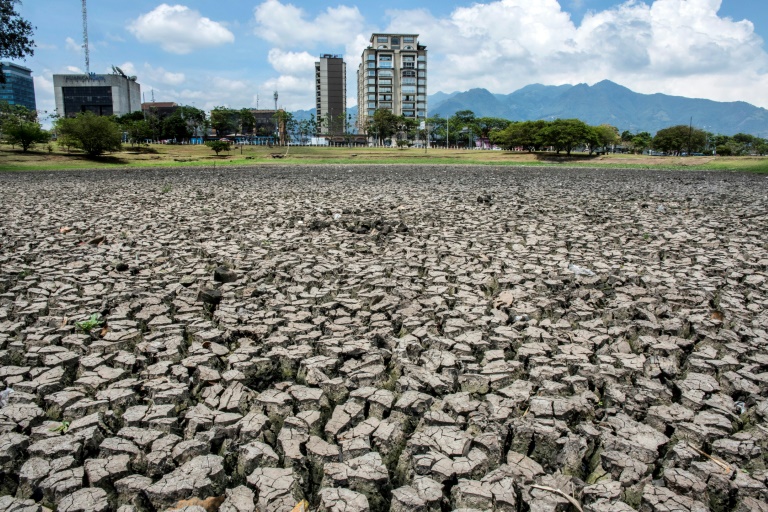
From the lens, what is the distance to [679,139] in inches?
3713

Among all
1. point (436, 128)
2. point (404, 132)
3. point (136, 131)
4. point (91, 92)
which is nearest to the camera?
point (136, 131)

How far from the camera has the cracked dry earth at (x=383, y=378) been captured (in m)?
2.18

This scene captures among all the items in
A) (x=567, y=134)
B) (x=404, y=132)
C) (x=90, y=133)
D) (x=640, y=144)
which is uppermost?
(x=404, y=132)

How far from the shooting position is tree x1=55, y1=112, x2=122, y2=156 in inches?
1613

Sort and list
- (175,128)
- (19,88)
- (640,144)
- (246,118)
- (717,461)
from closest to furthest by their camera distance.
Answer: (717,461), (175,128), (246,118), (640,144), (19,88)

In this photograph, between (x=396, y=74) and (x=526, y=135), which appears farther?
(x=396, y=74)

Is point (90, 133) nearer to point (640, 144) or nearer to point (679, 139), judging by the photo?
point (679, 139)

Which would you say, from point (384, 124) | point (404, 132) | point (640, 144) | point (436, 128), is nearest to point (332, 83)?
point (436, 128)

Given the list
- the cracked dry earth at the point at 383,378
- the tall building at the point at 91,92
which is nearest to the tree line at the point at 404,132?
the tall building at the point at 91,92

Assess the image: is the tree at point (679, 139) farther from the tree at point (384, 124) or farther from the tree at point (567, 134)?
the tree at point (384, 124)

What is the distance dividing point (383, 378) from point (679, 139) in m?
109

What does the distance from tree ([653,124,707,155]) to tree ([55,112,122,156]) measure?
94.2m

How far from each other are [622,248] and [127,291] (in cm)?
637

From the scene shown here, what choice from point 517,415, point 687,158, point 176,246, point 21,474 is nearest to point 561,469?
point 517,415
